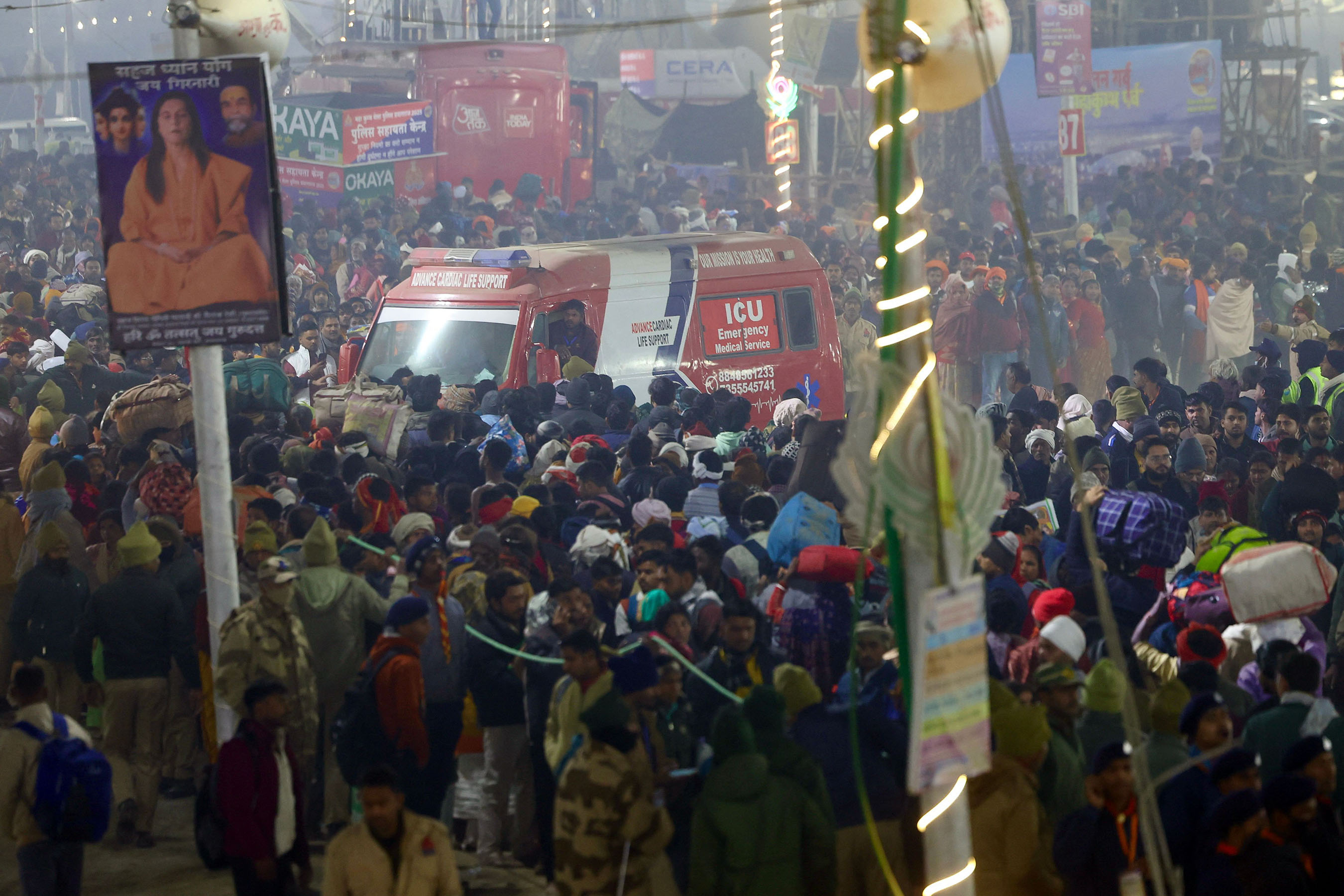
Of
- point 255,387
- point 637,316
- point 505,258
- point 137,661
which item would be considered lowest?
point 137,661

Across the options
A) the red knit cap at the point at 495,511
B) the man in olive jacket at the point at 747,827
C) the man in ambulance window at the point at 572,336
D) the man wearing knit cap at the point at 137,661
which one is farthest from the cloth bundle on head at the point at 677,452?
the man in olive jacket at the point at 747,827

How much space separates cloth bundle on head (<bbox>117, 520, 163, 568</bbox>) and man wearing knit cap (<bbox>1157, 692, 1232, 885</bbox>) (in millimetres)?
4879

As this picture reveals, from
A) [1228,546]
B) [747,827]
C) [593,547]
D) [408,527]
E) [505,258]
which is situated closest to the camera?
[747,827]

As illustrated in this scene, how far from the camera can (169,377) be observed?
11.7 metres

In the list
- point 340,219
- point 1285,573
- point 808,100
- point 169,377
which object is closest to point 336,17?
point 808,100

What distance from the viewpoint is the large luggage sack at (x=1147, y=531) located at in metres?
7.11

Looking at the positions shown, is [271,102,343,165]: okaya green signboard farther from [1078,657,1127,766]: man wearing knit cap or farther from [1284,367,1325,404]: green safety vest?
[1078,657,1127,766]: man wearing knit cap

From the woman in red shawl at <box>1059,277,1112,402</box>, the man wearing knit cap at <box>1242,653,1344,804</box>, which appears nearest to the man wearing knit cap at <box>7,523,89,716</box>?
the man wearing knit cap at <box>1242,653,1344,804</box>

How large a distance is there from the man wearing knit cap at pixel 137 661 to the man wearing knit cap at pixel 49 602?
0.56 meters

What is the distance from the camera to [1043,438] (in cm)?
1043

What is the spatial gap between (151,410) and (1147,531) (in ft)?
23.4

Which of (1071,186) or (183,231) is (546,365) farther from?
(1071,186)

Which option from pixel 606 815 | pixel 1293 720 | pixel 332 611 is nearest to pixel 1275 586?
pixel 1293 720

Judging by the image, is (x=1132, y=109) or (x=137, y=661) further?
(x=1132, y=109)
